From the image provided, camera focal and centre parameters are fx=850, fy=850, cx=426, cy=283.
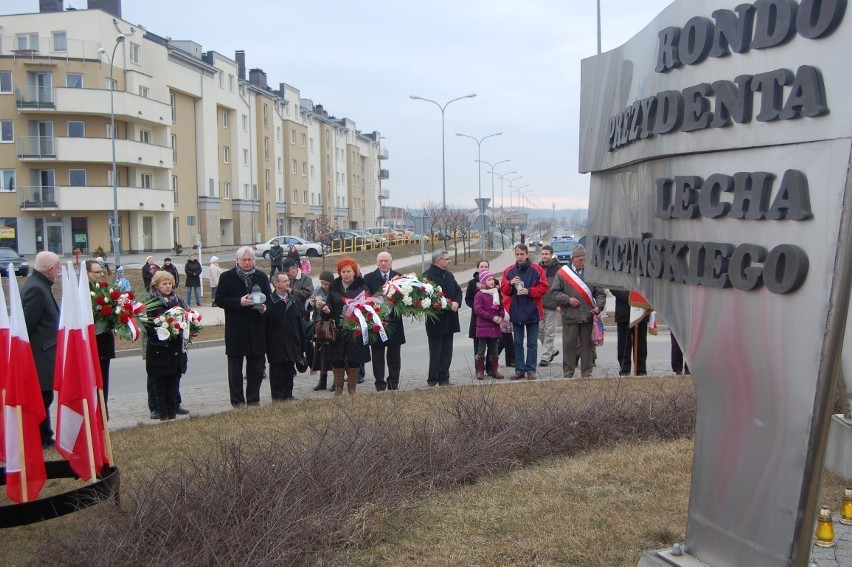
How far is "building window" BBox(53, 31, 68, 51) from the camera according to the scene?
52.5m

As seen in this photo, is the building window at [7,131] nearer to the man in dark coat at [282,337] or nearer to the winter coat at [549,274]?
the winter coat at [549,274]

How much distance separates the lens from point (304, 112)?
8750 centimetres

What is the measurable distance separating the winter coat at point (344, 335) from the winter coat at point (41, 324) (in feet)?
12.1

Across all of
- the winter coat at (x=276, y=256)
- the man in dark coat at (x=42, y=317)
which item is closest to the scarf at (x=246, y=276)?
the man in dark coat at (x=42, y=317)

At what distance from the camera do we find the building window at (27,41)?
53.2 m

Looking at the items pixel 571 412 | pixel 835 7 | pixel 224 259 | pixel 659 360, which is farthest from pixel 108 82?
pixel 835 7

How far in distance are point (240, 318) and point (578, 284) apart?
4772mm

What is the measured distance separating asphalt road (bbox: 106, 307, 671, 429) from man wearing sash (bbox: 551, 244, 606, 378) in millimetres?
353

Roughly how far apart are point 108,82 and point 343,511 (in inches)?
2118

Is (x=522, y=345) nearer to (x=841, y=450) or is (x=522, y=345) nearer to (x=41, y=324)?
(x=841, y=450)

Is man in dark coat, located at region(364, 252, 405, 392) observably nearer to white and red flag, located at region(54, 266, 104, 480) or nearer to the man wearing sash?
the man wearing sash

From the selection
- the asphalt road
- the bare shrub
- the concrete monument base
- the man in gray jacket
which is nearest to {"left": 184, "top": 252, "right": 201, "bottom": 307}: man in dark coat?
the asphalt road

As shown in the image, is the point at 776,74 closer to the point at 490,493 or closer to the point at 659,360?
the point at 490,493

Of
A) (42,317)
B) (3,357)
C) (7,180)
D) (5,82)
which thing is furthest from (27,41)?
(3,357)
